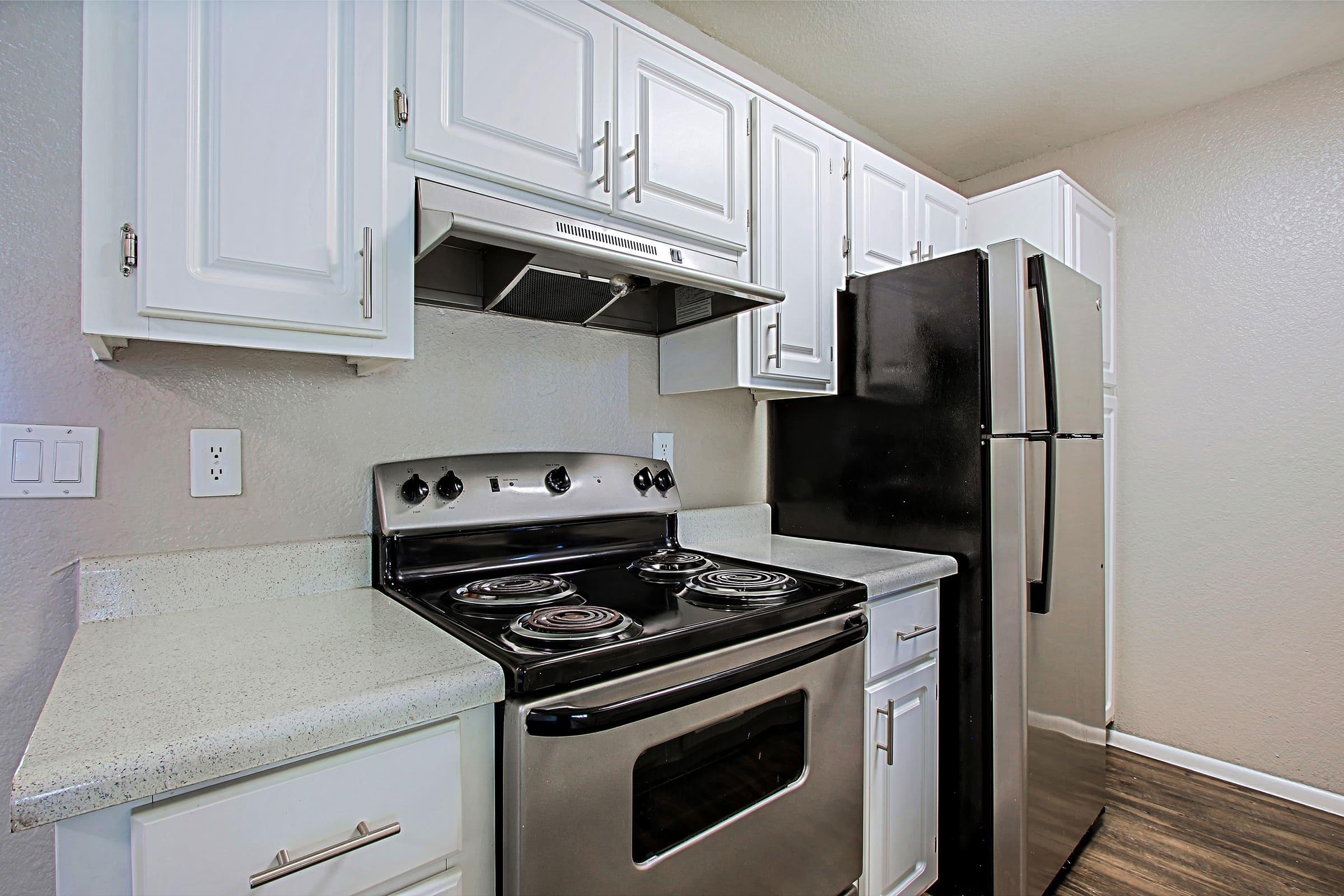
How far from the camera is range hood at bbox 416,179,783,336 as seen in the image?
116cm

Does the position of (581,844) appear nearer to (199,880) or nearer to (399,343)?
(199,880)

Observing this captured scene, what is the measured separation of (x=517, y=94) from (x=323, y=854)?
4.26 feet

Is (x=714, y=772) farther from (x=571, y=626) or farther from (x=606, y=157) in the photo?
(x=606, y=157)

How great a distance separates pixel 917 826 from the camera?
1627mm

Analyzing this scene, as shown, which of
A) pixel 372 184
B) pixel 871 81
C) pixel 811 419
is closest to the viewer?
pixel 372 184

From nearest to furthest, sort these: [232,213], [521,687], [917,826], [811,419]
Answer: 1. [521,687]
2. [232,213]
3. [917,826]
4. [811,419]

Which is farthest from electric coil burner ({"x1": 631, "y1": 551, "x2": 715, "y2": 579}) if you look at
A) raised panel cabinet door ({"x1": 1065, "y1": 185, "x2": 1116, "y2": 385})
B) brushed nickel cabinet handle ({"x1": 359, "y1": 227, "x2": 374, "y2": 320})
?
raised panel cabinet door ({"x1": 1065, "y1": 185, "x2": 1116, "y2": 385})

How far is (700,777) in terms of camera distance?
107cm

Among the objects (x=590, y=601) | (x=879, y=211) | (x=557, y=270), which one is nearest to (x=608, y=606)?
(x=590, y=601)

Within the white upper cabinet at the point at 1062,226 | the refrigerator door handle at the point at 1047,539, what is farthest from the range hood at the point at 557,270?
the white upper cabinet at the point at 1062,226

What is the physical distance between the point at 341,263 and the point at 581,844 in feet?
3.25

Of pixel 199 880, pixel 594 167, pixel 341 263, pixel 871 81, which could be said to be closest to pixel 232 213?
pixel 341 263

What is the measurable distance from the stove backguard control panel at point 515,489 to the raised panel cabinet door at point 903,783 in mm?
750

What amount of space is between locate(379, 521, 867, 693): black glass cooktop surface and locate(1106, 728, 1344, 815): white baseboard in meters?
2.13
